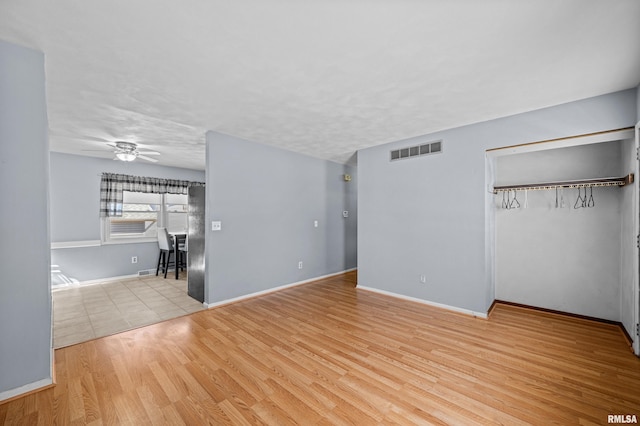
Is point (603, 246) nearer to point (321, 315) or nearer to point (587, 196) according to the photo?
point (587, 196)

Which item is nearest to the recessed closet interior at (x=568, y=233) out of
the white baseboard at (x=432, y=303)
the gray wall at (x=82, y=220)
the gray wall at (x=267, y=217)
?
the white baseboard at (x=432, y=303)

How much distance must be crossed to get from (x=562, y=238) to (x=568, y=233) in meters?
0.09

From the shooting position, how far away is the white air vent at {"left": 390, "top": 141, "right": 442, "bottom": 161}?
3676mm

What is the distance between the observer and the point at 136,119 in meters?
3.22

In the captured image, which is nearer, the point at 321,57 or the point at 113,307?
the point at 321,57

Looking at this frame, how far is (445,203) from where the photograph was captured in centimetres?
359

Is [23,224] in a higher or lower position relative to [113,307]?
higher

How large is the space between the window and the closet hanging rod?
670cm

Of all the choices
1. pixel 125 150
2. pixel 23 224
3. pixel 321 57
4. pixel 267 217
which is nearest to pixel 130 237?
pixel 125 150

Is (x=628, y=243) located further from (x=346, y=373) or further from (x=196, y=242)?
(x=196, y=242)

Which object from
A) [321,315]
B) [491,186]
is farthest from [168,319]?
[491,186]

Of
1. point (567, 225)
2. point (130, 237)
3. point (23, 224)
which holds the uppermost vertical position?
point (23, 224)

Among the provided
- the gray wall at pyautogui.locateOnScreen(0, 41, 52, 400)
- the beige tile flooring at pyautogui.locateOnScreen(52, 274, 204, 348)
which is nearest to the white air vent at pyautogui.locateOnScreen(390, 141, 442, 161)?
the beige tile flooring at pyautogui.locateOnScreen(52, 274, 204, 348)

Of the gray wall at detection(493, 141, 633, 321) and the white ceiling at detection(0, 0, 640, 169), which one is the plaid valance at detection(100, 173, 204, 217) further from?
the gray wall at detection(493, 141, 633, 321)
